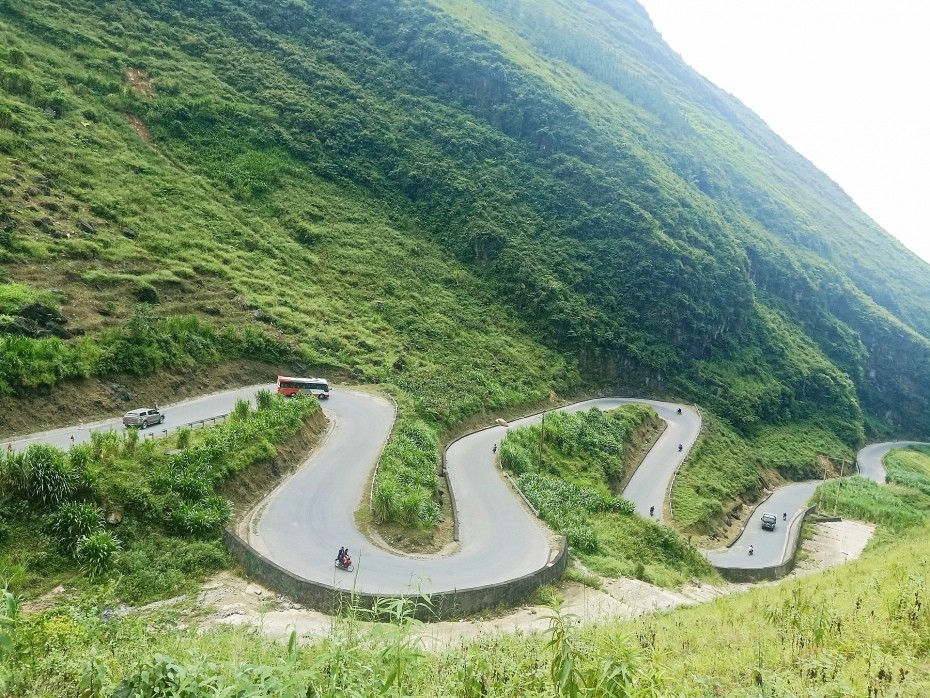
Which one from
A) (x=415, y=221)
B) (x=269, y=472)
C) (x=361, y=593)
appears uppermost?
(x=361, y=593)

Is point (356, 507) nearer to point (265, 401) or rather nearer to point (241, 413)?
point (241, 413)

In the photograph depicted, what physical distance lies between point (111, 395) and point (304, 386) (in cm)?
1073

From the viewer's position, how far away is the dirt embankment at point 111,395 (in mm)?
19078

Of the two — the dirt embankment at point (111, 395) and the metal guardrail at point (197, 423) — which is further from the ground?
the metal guardrail at point (197, 423)

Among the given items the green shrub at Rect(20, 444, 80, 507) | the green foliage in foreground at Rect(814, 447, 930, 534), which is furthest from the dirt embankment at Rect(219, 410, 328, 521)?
the green foliage in foreground at Rect(814, 447, 930, 534)

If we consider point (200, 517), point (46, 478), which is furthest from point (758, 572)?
point (46, 478)

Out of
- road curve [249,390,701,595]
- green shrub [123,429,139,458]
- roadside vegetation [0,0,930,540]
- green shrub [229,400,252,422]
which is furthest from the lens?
roadside vegetation [0,0,930,540]

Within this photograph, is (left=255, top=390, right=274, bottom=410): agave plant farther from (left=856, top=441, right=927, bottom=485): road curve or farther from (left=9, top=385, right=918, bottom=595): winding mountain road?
(left=856, top=441, right=927, bottom=485): road curve

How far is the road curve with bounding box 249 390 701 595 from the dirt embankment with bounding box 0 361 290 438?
6.12m

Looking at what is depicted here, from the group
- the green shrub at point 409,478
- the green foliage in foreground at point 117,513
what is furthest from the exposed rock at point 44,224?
the green shrub at point 409,478

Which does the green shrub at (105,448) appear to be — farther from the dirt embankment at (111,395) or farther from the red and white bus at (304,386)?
the red and white bus at (304,386)

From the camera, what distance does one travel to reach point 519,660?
4.97 meters

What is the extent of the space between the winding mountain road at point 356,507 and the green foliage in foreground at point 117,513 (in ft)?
6.26

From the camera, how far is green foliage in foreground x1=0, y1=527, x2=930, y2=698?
11.0 ft
